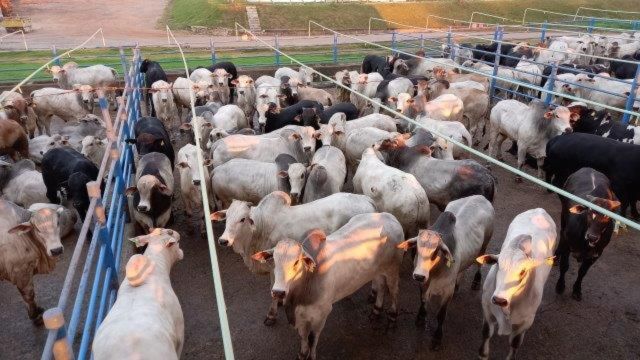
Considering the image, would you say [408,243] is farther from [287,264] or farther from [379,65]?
[379,65]

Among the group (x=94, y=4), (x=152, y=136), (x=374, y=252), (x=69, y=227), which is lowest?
(x=69, y=227)

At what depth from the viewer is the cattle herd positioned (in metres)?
4.42

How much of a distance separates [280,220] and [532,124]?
6067mm

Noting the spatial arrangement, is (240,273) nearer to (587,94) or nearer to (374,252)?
(374,252)

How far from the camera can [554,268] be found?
648cm

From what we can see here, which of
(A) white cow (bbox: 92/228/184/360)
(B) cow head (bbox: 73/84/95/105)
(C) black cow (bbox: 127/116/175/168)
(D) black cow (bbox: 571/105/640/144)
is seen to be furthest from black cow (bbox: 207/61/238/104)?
(A) white cow (bbox: 92/228/184/360)

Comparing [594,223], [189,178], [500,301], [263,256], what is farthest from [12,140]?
[594,223]

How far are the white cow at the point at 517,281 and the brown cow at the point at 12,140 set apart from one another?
9034mm

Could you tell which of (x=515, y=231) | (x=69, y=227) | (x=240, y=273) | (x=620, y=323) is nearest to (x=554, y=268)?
(x=620, y=323)

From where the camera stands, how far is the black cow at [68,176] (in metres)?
6.80

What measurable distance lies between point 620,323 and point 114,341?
5.61 meters

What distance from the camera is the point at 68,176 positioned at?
23.2 feet

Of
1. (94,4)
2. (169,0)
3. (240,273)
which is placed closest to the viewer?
(240,273)

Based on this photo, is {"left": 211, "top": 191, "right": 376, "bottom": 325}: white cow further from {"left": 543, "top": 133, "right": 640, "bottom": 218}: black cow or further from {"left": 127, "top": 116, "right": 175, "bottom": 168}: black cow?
{"left": 543, "top": 133, "right": 640, "bottom": 218}: black cow
